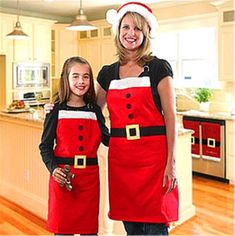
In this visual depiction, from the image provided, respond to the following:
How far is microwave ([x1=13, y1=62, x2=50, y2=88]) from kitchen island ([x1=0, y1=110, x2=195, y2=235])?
6.47 ft

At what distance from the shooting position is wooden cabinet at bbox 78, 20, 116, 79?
6.69 meters

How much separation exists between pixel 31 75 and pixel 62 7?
4.55 ft

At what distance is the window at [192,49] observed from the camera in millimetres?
5473

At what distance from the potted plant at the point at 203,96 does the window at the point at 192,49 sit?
21cm

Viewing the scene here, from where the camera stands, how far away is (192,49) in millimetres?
5770

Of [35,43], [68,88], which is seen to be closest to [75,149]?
[68,88]

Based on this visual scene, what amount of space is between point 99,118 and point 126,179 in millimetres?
378

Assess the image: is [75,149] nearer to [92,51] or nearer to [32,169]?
[32,169]

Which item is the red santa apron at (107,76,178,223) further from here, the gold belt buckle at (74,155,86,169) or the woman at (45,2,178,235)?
the gold belt buckle at (74,155,86,169)

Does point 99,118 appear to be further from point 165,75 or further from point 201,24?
point 201,24

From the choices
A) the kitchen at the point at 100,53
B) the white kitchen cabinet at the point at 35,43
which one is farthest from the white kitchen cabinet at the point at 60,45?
the white kitchen cabinet at the point at 35,43

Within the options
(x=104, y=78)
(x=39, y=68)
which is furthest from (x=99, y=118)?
(x=39, y=68)

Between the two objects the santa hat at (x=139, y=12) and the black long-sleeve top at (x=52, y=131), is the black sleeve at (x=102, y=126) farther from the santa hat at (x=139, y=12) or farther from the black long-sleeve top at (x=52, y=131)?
the santa hat at (x=139, y=12)

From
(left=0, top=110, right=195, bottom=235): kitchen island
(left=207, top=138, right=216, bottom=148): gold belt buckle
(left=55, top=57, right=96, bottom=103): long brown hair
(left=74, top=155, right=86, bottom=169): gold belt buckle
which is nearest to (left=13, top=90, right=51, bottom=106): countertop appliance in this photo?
(left=0, top=110, right=195, bottom=235): kitchen island
